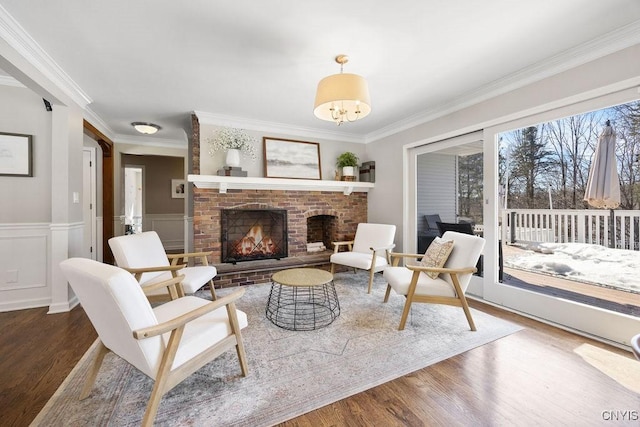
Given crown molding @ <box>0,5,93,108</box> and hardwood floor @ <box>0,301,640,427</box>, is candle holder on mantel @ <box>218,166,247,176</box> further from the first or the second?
hardwood floor @ <box>0,301,640,427</box>

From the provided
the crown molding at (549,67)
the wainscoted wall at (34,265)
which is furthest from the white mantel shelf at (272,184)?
the crown molding at (549,67)

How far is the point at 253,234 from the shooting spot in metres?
4.33

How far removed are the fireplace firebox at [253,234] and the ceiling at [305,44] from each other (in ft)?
5.42

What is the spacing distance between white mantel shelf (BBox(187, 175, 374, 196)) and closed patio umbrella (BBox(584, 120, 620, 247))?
9.39 feet

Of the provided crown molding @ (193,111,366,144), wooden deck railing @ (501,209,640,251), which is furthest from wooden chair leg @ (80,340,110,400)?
wooden deck railing @ (501,209,640,251)

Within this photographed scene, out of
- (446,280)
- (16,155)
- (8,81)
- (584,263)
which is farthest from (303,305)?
(8,81)

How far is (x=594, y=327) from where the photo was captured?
228cm

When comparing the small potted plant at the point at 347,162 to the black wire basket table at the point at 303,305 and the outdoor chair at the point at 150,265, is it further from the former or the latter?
the outdoor chair at the point at 150,265

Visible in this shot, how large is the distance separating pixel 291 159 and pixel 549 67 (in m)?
3.24

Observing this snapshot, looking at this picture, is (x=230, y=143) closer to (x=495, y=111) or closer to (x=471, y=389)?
(x=495, y=111)

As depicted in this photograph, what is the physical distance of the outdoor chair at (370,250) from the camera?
142 inches

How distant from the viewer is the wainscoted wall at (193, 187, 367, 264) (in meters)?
3.88

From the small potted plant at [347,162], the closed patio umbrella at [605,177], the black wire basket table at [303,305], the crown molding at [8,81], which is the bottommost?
the black wire basket table at [303,305]

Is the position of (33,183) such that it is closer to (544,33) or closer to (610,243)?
(544,33)
